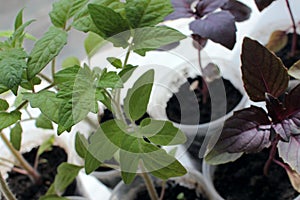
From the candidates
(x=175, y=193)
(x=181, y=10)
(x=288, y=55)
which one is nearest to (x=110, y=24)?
(x=181, y=10)

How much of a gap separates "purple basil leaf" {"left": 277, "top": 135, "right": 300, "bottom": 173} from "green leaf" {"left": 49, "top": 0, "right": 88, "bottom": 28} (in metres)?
0.30

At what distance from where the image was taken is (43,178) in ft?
2.89

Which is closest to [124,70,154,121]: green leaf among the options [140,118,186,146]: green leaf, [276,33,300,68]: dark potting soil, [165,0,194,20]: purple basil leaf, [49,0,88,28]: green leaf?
[140,118,186,146]: green leaf

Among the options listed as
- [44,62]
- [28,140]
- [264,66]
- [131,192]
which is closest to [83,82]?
[44,62]

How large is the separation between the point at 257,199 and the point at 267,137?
20 cm

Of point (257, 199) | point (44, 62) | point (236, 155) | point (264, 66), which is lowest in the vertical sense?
point (257, 199)

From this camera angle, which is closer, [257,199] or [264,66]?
[264,66]

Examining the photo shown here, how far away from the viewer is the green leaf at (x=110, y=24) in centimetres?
52

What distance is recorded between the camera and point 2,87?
504 mm

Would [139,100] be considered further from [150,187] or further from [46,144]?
[46,144]

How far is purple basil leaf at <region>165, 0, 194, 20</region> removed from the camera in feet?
2.49

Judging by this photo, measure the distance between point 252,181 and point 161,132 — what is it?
0.28 meters

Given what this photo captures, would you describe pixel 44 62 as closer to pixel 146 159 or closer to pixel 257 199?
pixel 146 159

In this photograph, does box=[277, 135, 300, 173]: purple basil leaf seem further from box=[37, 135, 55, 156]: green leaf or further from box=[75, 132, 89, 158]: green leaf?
box=[37, 135, 55, 156]: green leaf
